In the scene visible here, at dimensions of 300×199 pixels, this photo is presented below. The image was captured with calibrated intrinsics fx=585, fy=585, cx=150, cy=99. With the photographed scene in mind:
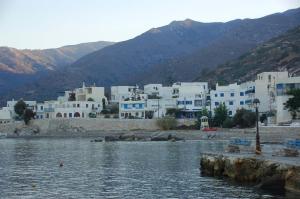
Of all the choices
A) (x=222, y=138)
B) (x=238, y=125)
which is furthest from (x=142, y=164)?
(x=238, y=125)

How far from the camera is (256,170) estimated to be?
3170 cm

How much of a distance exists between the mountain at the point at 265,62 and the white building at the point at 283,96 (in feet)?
155

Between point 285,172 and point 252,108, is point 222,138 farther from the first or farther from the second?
point 285,172

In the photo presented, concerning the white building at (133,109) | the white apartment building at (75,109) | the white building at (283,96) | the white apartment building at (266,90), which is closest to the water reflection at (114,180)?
the white building at (283,96)

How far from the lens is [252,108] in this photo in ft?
327

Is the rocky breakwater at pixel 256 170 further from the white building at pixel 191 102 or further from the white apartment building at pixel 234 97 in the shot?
the white building at pixel 191 102

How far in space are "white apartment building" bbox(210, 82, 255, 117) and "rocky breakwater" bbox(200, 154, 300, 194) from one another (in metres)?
64.6

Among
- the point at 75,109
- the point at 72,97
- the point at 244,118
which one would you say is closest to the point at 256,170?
the point at 244,118

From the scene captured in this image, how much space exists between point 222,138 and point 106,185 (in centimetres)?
5411

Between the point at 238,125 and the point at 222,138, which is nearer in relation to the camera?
the point at 222,138

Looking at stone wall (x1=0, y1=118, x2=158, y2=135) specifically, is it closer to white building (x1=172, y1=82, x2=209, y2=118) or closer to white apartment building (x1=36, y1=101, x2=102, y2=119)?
white apartment building (x1=36, y1=101, x2=102, y2=119)

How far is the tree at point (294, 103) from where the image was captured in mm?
82125

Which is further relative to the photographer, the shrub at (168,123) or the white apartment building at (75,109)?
the white apartment building at (75,109)

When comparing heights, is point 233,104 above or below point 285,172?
above
